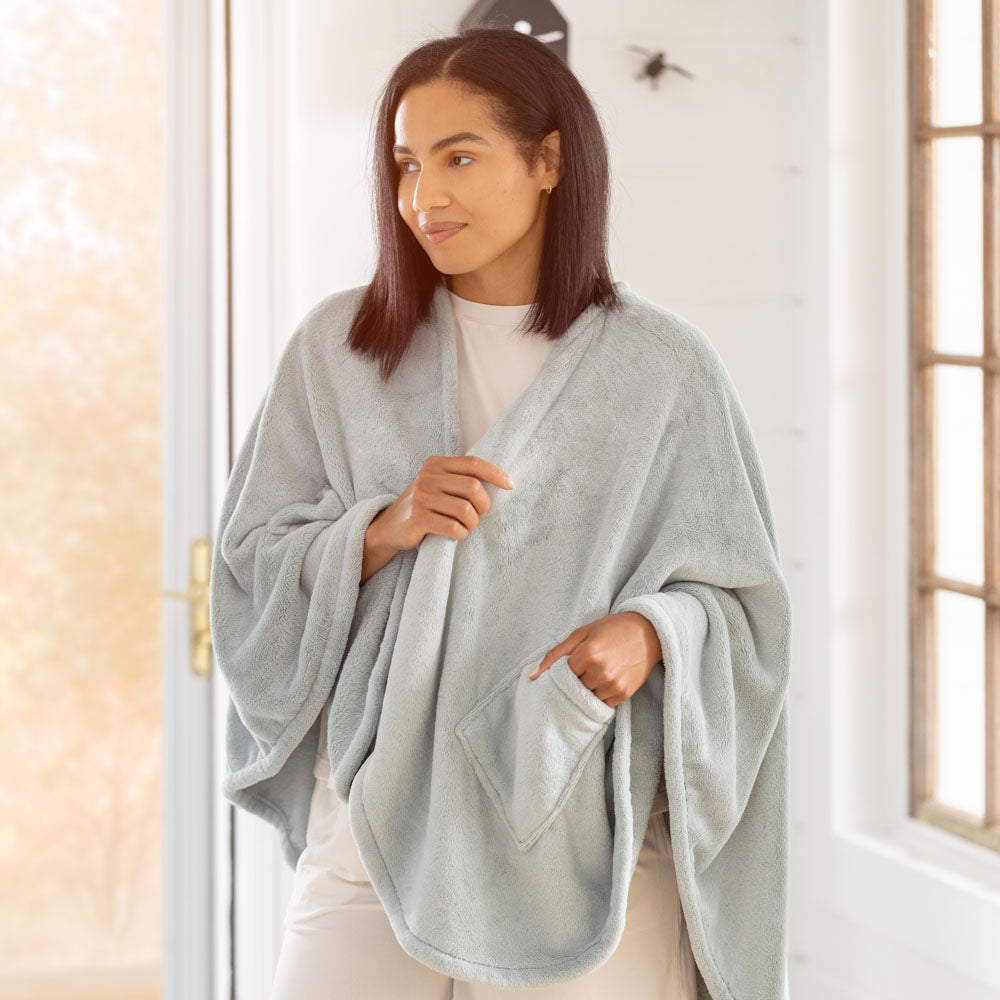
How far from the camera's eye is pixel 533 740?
105 cm

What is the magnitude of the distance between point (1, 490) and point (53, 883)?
62 centimetres

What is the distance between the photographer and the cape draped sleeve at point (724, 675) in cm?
112

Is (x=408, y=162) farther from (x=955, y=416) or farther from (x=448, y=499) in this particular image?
(x=955, y=416)

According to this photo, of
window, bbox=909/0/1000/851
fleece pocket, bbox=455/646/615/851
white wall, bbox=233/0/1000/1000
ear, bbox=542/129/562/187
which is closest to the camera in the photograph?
fleece pocket, bbox=455/646/615/851

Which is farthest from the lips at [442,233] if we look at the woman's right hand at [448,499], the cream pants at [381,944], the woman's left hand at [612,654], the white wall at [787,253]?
the white wall at [787,253]

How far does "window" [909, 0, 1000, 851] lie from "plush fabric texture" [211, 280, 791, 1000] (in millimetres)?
665

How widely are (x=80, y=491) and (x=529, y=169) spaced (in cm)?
104

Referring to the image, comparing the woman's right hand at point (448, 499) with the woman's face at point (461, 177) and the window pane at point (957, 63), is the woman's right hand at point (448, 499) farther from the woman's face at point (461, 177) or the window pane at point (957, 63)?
the window pane at point (957, 63)

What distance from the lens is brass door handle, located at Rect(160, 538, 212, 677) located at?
1.87 m

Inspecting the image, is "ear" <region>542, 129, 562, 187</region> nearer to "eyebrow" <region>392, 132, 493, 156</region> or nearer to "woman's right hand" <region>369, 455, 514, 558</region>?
"eyebrow" <region>392, 132, 493, 156</region>

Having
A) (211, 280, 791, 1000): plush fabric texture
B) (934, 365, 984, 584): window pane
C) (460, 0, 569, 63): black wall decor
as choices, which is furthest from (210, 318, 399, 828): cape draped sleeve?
(934, 365, 984, 584): window pane

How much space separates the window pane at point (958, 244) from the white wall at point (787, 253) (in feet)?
0.19

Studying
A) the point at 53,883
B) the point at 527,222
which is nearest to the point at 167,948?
the point at 53,883

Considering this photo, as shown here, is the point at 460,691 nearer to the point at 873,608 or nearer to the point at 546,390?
the point at 546,390
